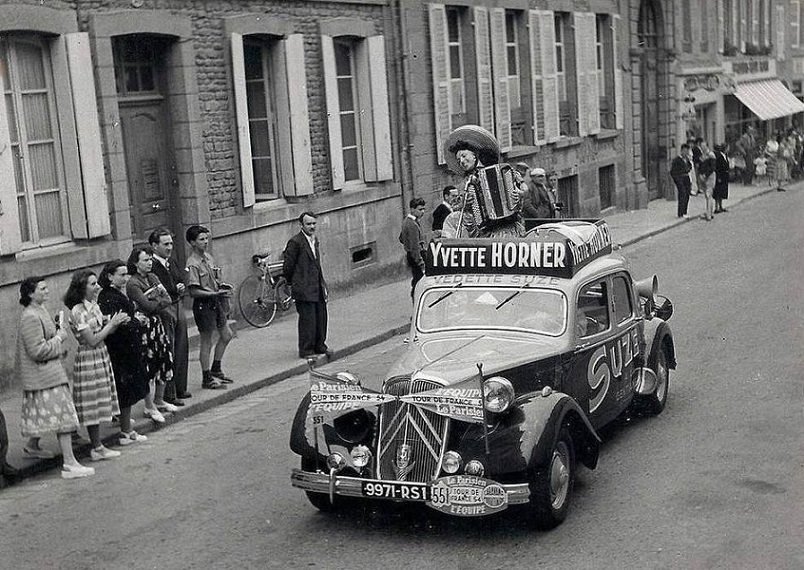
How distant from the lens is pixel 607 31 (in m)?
29.2

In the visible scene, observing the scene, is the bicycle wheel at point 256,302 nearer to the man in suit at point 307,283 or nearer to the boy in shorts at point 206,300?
the man in suit at point 307,283

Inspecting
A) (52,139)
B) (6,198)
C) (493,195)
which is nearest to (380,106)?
(52,139)

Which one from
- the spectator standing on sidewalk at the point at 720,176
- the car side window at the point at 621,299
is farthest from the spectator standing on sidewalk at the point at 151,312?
the spectator standing on sidewalk at the point at 720,176

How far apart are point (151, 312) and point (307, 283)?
3263 mm

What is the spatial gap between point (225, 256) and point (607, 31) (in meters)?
16.9

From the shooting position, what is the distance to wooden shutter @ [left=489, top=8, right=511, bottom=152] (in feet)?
74.6

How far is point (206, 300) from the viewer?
1160cm

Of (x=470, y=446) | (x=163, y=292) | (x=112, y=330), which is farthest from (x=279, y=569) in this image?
(x=163, y=292)

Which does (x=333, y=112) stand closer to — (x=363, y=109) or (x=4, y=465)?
(x=363, y=109)

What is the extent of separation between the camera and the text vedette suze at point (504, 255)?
8.61m

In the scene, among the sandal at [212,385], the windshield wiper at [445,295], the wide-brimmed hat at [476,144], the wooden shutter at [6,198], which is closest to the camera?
the windshield wiper at [445,295]

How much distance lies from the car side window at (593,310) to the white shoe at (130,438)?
4.15 metres

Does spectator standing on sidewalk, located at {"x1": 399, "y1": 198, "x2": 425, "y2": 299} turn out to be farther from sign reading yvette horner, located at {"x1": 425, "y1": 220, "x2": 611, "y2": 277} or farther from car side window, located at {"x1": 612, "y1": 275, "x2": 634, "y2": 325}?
sign reading yvette horner, located at {"x1": 425, "y1": 220, "x2": 611, "y2": 277}

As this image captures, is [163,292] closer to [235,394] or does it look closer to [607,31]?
[235,394]
